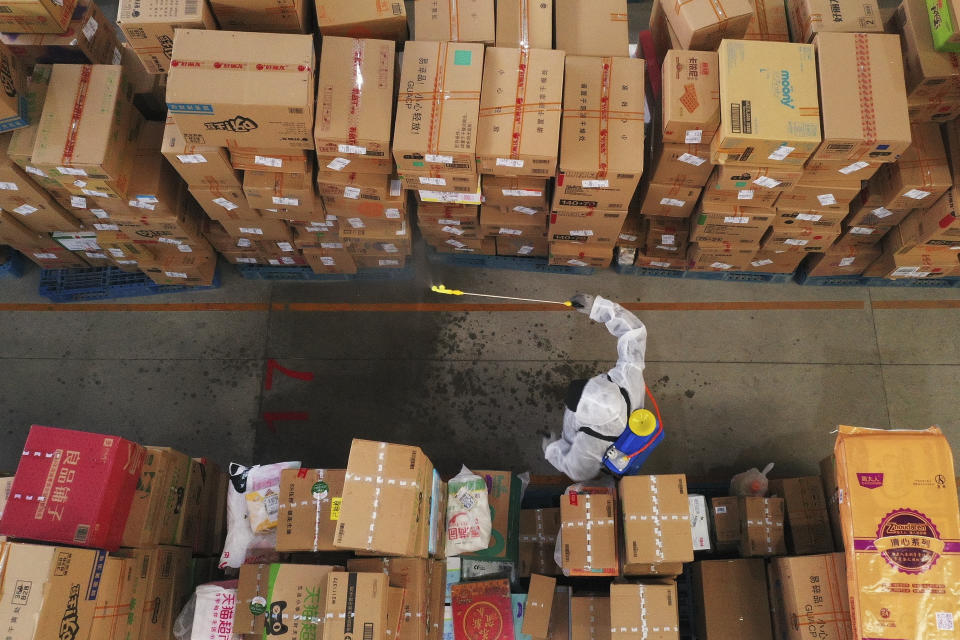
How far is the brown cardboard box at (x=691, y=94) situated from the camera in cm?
443

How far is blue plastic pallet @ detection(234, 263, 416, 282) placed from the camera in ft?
21.0

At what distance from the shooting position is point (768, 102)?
4.25 meters

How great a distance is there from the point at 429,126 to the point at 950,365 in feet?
17.2

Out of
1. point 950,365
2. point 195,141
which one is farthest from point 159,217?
point 950,365

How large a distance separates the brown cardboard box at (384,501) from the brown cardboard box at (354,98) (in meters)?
2.01

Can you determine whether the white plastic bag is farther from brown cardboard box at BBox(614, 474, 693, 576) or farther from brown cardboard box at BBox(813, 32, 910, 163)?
brown cardboard box at BBox(813, 32, 910, 163)

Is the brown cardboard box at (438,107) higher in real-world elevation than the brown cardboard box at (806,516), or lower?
higher

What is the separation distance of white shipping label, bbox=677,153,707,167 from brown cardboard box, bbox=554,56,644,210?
16.4 inches

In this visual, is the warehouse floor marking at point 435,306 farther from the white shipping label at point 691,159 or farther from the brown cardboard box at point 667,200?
the white shipping label at point 691,159

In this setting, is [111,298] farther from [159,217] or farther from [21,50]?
[21,50]

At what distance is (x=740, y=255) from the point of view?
5828 millimetres

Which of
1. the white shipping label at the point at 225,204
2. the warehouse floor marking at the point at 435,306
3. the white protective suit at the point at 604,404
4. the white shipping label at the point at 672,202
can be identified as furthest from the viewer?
the warehouse floor marking at the point at 435,306

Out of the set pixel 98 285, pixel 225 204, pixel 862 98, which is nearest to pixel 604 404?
pixel 862 98

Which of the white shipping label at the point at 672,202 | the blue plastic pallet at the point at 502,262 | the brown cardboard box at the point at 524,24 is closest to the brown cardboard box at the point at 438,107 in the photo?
the brown cardboard box at the point at 524,24
